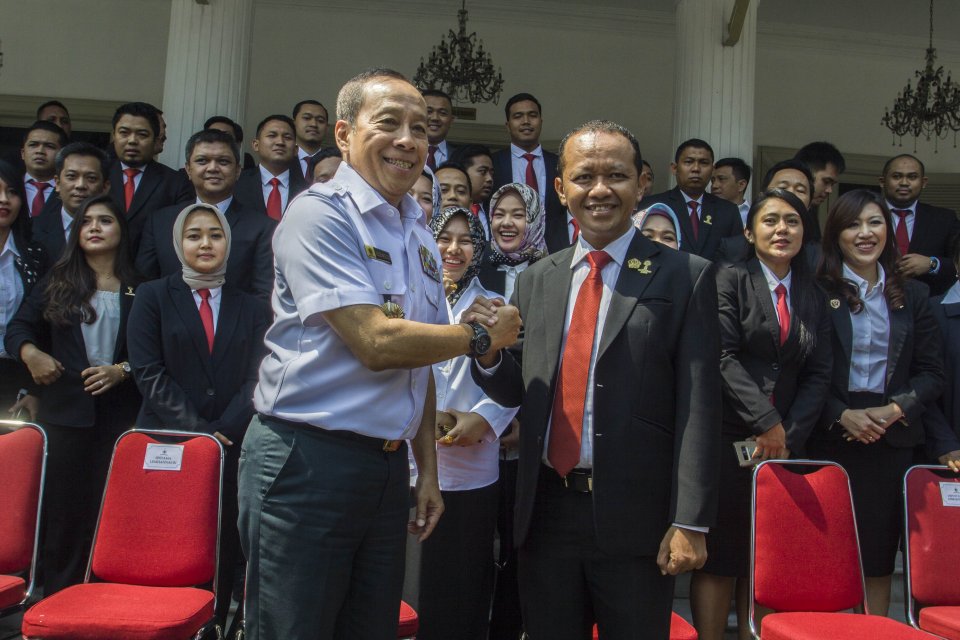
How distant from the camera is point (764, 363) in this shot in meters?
3.47

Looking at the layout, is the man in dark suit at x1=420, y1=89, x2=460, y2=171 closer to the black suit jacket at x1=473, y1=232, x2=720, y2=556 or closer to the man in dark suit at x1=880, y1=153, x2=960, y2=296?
the man in dark suit at x1=880, y1=153, x2=960, y2=296

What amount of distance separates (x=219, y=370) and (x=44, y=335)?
101cm

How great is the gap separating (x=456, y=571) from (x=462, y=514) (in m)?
0.18

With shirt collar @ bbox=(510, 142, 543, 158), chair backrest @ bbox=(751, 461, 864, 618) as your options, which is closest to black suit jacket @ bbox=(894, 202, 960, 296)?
shirt collar @ bbox=(510, 142, 543, 158)

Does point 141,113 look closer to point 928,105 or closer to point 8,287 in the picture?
point 8,287

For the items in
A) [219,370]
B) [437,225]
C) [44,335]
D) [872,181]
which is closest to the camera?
[437,225]

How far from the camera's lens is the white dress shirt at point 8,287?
4.10 m

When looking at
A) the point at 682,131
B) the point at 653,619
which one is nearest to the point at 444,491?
the point at 653,619

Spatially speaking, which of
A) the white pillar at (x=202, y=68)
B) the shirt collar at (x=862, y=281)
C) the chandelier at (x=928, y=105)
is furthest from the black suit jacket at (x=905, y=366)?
the chandelier at (x=928, y=105)

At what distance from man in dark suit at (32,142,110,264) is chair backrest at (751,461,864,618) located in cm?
359

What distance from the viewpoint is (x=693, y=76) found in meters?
6.62

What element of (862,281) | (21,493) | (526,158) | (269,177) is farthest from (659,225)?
(21,493)

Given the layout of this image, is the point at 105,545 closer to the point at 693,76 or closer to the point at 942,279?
the point at 942,279

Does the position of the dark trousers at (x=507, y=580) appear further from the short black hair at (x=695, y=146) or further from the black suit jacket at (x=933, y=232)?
the black suit jacket at (x=933, y=232)
